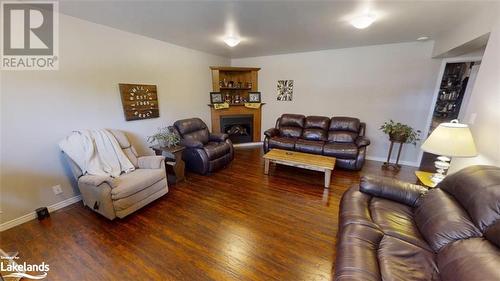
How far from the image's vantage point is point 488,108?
5.65 ft

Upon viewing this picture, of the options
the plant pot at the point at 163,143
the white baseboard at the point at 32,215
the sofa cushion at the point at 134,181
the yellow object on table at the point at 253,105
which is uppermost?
the yellow object on table at the point at 253,105

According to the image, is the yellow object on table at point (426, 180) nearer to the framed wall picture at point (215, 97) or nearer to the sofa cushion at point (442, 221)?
the sofa cushion at point (442, 221)

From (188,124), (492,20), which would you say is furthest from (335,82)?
(188,124)

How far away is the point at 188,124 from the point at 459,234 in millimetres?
3735

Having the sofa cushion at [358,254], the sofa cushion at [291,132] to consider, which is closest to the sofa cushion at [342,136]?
the sofa cushion at [291,132]

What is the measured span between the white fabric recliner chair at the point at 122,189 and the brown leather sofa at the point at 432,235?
215 cm

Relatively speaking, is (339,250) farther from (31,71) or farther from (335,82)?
(335,82)

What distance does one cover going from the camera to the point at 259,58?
518 centimetres

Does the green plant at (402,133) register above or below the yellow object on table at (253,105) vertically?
below

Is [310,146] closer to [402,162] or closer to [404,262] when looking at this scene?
[402,162]

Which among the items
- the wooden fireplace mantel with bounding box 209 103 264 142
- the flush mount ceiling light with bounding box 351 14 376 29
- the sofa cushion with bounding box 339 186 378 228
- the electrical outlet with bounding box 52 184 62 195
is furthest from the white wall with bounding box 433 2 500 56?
the electrical outlet with bounding box 52 184 62 195

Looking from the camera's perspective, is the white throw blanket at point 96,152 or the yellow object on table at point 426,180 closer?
the yellow object on table at point 426,180

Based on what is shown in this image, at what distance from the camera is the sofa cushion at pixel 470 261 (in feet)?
3.01

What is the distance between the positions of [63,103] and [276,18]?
2.85 meters
